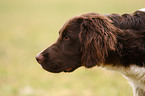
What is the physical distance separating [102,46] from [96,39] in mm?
116

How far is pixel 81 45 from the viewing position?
315 cm

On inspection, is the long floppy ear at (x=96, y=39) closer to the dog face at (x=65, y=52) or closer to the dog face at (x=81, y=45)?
the dog face at (x=81, y=45)

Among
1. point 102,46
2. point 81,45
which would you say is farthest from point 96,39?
point 81,45

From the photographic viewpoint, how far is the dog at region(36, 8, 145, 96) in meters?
3.03

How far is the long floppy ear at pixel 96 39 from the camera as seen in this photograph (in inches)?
118

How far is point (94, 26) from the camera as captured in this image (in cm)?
306

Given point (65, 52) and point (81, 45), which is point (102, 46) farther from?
point (65, 52)

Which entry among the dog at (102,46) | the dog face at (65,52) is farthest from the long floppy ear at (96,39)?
the dog face at (65,52)

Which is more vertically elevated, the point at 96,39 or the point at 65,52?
the point at 96,39

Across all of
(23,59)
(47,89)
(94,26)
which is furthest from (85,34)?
(23,59)

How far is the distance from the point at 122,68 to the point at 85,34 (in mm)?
683

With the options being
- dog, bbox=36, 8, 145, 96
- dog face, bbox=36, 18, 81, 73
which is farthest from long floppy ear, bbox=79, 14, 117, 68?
dog face, bbox=36, 18, 81, 73

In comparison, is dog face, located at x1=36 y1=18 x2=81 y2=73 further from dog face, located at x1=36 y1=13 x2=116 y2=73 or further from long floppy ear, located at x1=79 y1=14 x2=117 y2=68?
long floppy ear, located at x1=79 y1=14 x2=117 y2=68

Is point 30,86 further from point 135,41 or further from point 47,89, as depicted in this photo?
point 135,41
